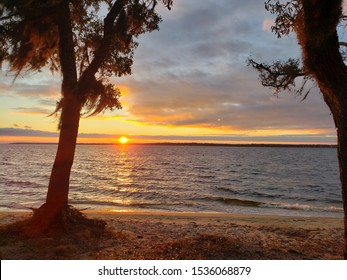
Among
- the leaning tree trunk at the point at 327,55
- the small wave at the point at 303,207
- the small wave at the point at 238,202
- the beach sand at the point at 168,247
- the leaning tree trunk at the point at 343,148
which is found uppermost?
the leaning tree trunk at the point at 327,55

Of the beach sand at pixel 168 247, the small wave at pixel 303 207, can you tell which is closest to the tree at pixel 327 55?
the beach sand at pixel 168 247

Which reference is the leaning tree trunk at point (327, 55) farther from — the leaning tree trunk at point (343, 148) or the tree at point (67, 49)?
the tree at point (67, 49)

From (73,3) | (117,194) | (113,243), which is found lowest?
(117,194)

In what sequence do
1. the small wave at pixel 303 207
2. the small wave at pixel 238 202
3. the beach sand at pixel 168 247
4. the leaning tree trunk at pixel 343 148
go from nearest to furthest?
1. the leaning tree trunk at pixel 343 148
2. the beach sand at pixel 168 247
3. the small wave at pixel 303 207
4. the small wave at pixel 238 202

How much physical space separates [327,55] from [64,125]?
673cm

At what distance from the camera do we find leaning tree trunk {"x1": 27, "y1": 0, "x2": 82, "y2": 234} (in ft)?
29.8

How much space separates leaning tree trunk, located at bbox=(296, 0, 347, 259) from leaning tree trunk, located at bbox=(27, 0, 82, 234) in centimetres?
601

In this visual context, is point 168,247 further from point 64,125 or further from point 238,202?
point 238,202

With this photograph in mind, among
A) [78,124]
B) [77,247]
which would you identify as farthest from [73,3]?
[77,247]

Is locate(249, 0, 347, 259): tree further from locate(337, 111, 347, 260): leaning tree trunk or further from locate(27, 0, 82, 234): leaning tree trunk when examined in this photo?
locate(27, 0, 82, 234): leaning tree trunk

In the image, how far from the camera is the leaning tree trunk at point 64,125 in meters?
9.09
